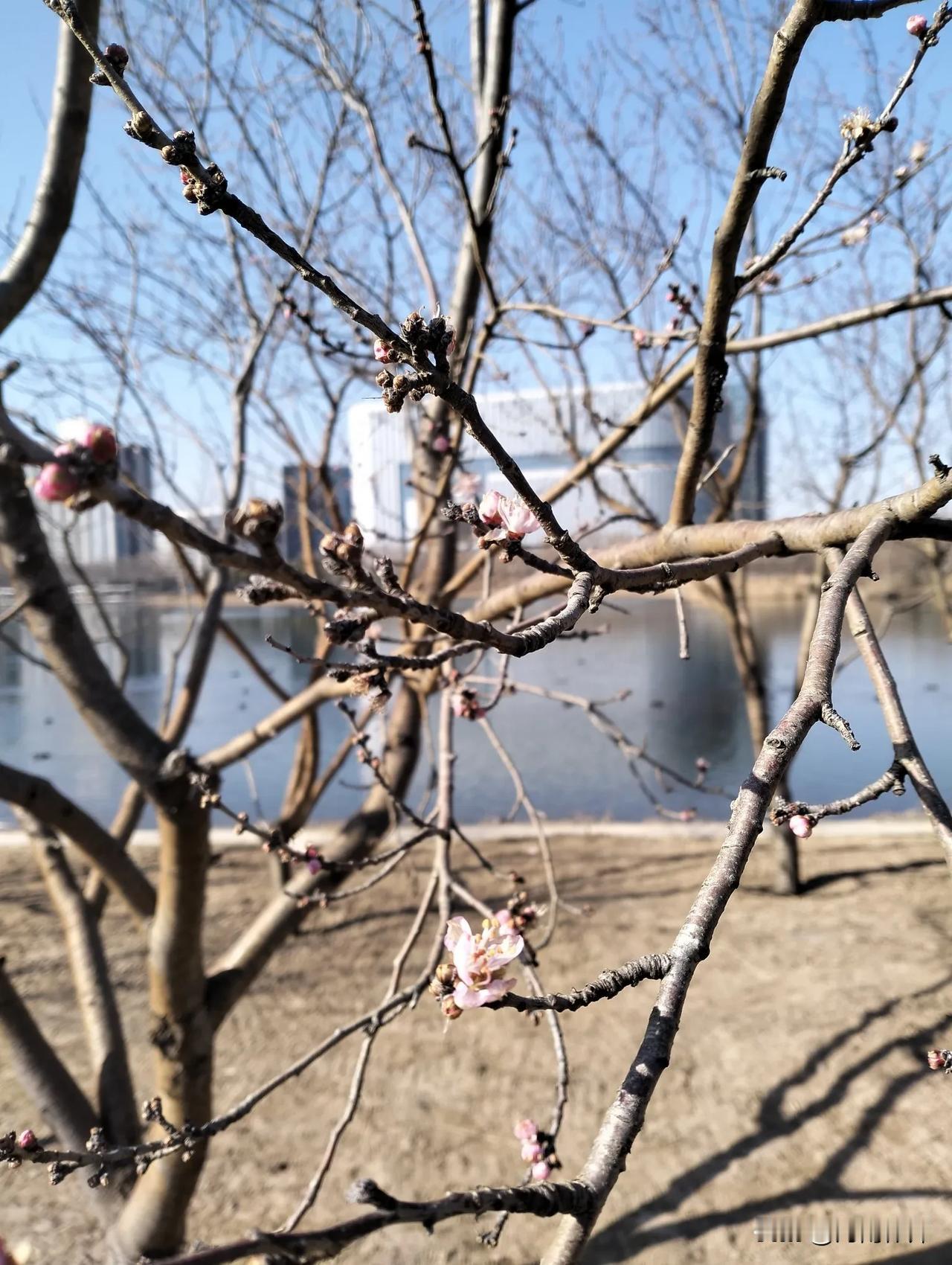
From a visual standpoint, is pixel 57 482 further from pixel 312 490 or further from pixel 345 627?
pixel 312 490

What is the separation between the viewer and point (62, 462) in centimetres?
52

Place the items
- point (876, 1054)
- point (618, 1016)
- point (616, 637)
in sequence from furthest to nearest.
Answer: point (616, 637)
point (618, 1016)
point (876, 1054)

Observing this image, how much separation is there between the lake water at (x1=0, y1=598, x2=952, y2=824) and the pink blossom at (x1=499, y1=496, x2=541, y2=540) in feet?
6.96

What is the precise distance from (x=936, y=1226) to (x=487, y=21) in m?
3.75

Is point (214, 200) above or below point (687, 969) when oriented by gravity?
above

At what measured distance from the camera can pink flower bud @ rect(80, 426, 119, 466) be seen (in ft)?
1.76

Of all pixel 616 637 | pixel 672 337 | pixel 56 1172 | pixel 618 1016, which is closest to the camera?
pixel 56 1172

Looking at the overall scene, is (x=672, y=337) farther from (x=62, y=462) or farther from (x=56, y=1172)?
(x=56, y=1172)

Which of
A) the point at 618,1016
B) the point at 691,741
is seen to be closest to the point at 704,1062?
the point at 618,1016

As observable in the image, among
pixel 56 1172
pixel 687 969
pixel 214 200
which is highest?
pixel 214 200

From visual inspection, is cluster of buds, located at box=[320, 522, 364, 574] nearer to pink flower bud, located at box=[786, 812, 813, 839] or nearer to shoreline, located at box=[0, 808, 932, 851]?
pink flower bud, located at box=[786, 812, 813, 839]

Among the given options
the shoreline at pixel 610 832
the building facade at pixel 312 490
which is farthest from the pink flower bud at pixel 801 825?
the shoreline at pixel 610 832

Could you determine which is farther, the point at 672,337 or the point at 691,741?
the point at 691,741

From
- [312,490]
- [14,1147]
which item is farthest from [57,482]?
[312,490]
